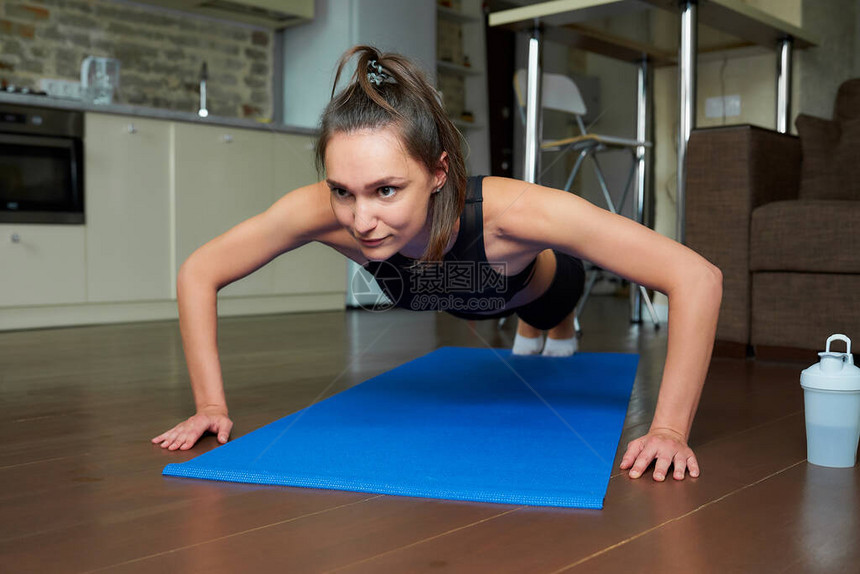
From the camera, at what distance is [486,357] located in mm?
2504

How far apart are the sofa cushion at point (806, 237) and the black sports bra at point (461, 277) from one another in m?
1.09

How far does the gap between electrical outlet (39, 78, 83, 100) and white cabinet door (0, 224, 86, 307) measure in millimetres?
814

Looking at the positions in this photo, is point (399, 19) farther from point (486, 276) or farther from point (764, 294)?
point (486, 276)

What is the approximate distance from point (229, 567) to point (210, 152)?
3519 millimetres

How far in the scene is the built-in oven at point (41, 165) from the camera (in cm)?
346

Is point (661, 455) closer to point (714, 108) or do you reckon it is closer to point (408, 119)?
point (408, 119)

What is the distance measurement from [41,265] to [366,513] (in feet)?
9.75

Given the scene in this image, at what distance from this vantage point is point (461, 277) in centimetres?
154

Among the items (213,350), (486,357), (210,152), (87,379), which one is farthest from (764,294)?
(210,152)

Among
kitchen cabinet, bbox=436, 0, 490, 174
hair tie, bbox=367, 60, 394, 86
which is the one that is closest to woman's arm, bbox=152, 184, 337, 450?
hair tie, bbox=367, 60, 394, 86

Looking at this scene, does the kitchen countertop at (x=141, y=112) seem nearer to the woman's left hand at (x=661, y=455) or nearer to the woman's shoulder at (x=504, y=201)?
the woman's shoulder at (x=504, y=201)

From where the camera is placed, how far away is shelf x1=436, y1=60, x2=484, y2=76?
5.96 meters

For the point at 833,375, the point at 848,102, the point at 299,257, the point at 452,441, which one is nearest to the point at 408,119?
the point at 452,441

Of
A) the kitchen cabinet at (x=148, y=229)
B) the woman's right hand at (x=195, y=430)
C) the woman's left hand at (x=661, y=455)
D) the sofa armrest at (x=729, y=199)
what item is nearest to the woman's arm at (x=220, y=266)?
the woman's right hand at (x=195, y=430)
